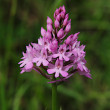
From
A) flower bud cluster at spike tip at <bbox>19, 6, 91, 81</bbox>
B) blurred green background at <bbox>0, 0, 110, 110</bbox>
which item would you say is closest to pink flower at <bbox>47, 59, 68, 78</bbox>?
flower bud cluster at spike tip at <bbox>19, 6, 91, 81</bbox>

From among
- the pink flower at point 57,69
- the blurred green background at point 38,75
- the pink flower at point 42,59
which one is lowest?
the pink flower at point 57,69

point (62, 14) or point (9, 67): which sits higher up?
point (9, 67)

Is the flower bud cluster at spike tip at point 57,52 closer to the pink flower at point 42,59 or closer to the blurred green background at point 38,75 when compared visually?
the pink flower at point 42,59

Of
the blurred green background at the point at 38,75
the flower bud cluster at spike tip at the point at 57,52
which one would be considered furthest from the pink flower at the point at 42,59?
the blurred green background at the point at 38,75

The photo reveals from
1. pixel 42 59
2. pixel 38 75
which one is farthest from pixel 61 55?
pixel 38 75

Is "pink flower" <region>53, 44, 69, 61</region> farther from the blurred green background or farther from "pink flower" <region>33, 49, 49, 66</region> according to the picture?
the blurred green background

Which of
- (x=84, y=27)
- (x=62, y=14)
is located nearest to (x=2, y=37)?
(x=84, y=27)

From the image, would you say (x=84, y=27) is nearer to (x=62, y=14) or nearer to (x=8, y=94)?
(x=8, y=94)

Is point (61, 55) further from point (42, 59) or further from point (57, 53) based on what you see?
point (42, 59)
